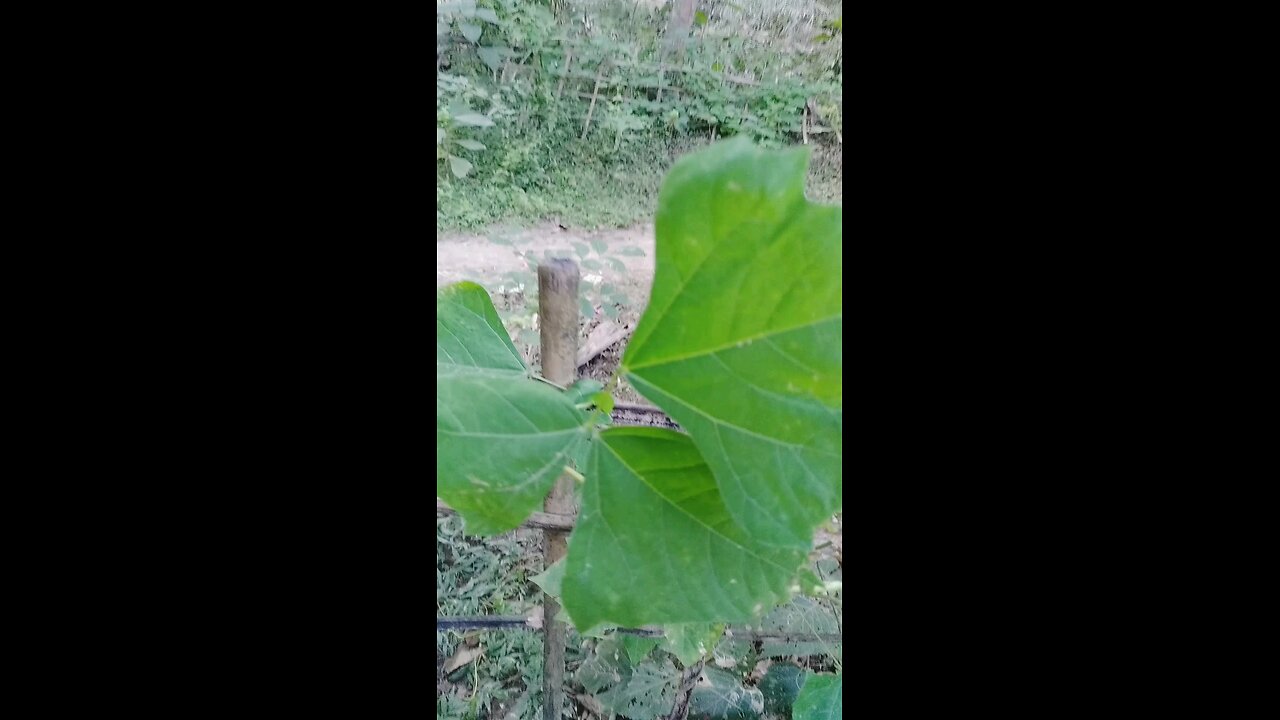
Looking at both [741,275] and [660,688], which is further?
[660,688]

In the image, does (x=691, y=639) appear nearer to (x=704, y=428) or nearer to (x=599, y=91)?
(x=704, y=428)

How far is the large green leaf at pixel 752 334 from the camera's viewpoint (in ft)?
0.86

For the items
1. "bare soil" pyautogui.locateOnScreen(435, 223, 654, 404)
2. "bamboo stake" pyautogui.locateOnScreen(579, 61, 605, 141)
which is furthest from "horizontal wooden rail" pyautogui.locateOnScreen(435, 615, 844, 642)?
"bamboo stake" pyautogui.locateOnScreen(579, 61, 605, 141)

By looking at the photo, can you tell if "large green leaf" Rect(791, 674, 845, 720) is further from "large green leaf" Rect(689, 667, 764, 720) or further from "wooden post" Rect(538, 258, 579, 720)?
"wooden post" Rect(538, 258, 579, 720)

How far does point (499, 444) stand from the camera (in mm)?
288

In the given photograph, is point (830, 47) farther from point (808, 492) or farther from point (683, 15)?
point (808, 492)

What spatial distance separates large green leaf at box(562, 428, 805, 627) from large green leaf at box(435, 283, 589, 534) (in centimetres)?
2

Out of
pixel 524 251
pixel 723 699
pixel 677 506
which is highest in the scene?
pixel 524 251

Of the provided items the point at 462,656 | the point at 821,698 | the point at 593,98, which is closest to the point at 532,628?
the point at 462,656

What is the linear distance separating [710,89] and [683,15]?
38mm

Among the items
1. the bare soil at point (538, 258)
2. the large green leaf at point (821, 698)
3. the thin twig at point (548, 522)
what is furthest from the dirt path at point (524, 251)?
the large green leaf at point (821, 698)

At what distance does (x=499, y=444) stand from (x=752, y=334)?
0.10 m

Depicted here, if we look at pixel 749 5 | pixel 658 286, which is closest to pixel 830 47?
pixel 749 5
